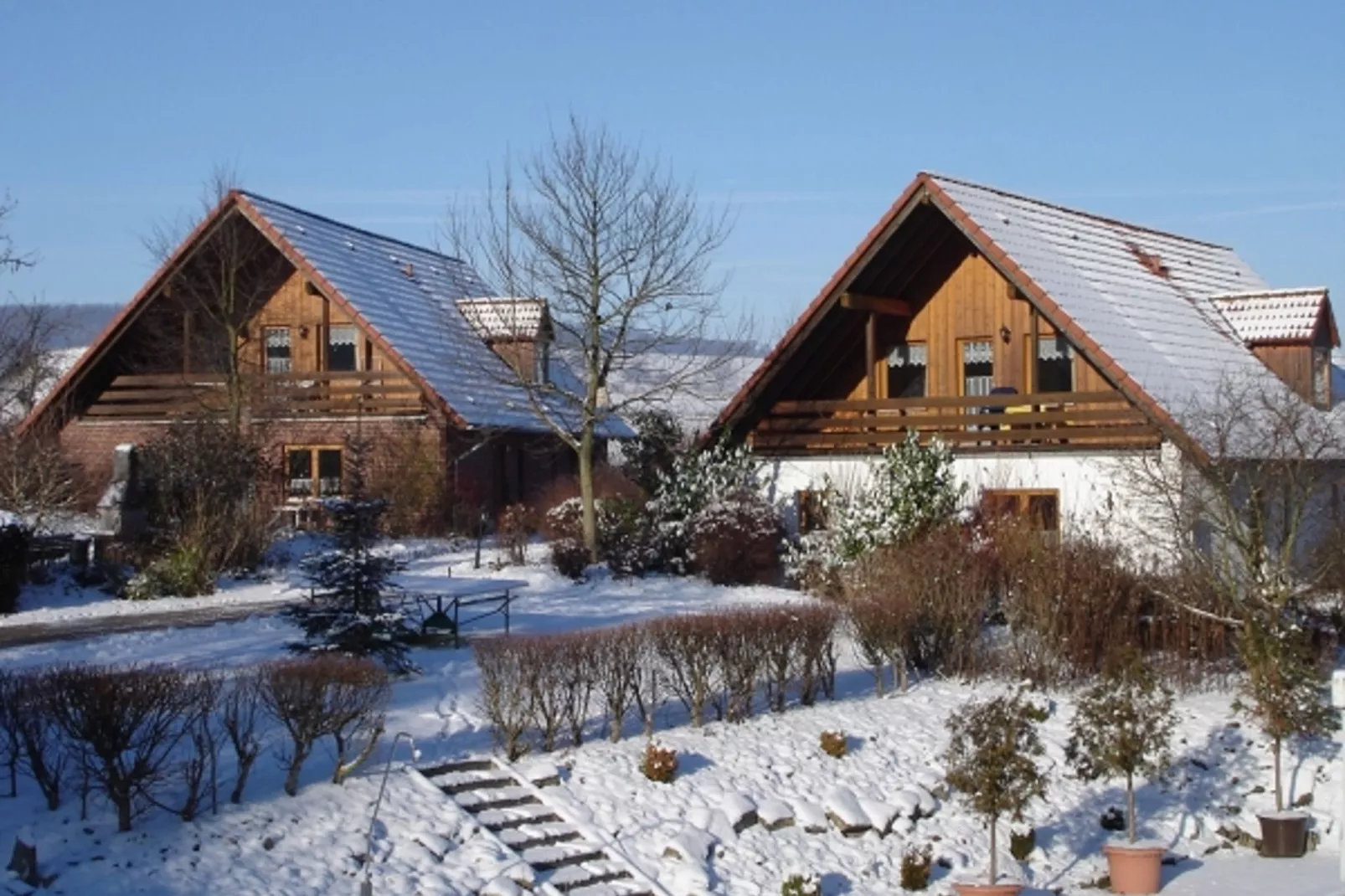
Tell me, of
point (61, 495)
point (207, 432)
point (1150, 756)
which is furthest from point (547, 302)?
point (1150, 756)

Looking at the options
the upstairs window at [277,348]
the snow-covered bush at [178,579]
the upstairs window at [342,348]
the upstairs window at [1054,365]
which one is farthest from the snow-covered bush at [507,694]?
the upstairs window at [277,348]

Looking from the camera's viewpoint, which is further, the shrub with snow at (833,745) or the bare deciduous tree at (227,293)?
the bare deciduous tree at (227,293)

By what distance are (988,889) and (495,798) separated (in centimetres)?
404

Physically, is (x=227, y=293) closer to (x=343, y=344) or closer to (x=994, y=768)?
(x=343, y=344)

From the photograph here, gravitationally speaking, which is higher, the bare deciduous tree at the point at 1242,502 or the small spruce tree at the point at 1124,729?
the bare deciduous tree at the point at 1242,502

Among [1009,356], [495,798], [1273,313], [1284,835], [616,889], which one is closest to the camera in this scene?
[616,889]

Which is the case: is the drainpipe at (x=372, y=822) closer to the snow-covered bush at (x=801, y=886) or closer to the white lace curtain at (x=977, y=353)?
the snow-covered bush at (x=801, y=886)

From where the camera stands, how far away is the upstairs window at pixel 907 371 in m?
28.3

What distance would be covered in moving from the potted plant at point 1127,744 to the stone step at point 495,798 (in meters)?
5.08

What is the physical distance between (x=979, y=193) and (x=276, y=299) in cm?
1588

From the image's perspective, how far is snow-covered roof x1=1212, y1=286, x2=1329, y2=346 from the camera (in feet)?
93.8

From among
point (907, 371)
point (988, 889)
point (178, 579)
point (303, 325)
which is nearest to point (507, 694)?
point (988, 889)

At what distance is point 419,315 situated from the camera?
119 ft

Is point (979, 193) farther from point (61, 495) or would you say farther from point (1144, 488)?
point (61, 495)
